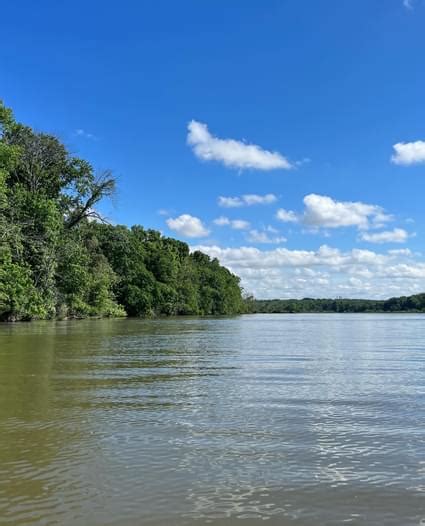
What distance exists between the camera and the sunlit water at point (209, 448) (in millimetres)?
4688

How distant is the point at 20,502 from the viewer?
15.7 feet

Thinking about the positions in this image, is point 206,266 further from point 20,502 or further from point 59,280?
point 20,502

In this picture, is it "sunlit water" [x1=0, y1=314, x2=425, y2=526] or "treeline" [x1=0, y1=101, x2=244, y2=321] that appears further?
"treeline" [x1=0, y1=101, x2=244, y2=321]

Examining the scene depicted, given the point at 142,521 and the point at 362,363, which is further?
the point at 362,363

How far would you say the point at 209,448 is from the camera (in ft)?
21.6

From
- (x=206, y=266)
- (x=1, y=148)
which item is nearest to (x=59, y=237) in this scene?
(x=1, y=148)

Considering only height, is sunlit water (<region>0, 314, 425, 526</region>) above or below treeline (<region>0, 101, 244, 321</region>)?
below

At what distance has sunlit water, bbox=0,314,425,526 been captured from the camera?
15.4 ft

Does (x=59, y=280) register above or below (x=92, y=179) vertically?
below

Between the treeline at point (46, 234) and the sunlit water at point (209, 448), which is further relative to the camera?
the treeline at point (46, 234)

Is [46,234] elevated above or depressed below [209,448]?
above

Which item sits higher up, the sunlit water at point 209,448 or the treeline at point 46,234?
the treeline at point 46,234

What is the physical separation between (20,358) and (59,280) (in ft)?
118

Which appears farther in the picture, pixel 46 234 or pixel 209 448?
pixel 46 234
